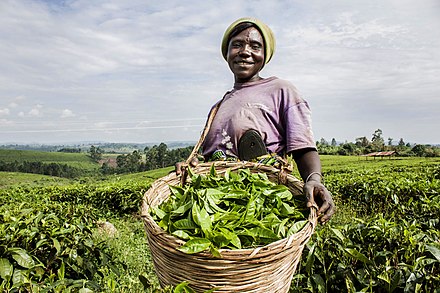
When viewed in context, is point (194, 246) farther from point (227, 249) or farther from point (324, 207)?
point (324, 207)

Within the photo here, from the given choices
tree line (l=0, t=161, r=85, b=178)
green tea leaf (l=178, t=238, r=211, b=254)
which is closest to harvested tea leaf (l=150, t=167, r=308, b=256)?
green tea leaf (l=178, t=238, r=211, b=254)

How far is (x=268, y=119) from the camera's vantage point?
1.58m

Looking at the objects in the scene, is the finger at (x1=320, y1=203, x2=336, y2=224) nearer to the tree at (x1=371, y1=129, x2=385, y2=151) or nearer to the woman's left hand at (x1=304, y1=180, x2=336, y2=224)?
the woman's left hand at (x1=304, y1=180, x2=336, y2=224)

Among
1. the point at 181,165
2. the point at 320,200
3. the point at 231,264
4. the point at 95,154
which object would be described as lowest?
the point at 95,154

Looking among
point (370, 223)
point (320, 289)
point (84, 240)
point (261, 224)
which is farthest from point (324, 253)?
point (84, 240)

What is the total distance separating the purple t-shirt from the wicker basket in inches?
21.5

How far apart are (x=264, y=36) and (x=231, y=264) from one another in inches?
47.2

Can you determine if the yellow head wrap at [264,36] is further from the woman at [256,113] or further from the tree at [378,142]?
the tree at [378,142]

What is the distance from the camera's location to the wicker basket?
0.88 metres

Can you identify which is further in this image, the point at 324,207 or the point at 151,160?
the point at 151,160

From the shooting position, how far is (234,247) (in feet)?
3.17

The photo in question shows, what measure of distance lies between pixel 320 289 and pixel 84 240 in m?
1.36

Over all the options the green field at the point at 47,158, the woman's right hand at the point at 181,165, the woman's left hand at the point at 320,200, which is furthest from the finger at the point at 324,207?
the green field at the point at 47,158

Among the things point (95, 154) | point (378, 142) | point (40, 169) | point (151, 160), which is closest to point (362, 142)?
point (378, 142)
